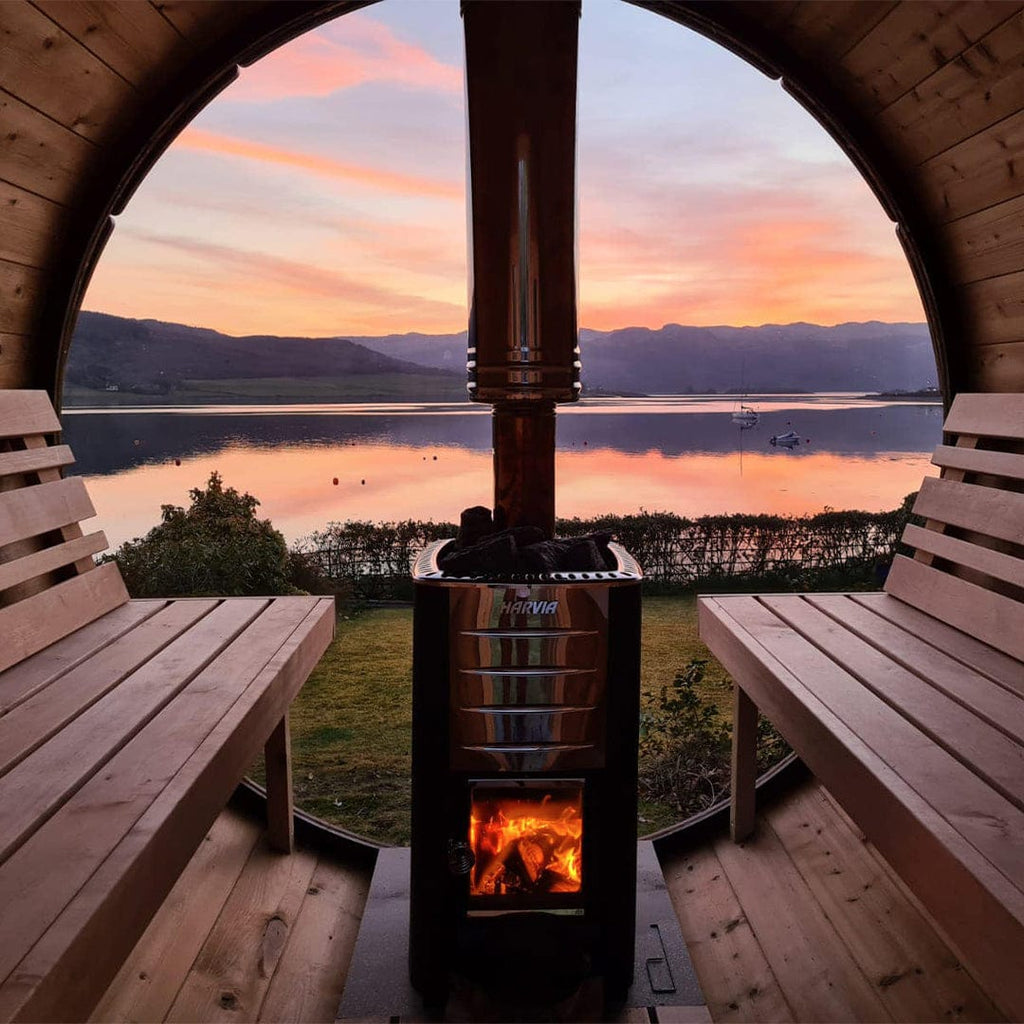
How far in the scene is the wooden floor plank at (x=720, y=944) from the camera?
2086 millimetres

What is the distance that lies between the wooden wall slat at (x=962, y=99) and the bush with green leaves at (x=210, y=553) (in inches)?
158

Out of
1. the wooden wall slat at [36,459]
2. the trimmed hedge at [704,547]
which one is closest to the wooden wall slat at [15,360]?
the wooden wall slat at [36,459]

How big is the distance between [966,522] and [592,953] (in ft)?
5.21

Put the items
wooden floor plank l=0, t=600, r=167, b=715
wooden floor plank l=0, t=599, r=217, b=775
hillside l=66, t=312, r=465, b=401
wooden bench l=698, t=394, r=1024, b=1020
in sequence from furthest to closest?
hillside l=66, t=312, r=465, b=401 < wooden floor plank l=0, t=600, r=167, b=715 < wooden floor plank l=0, t=599, r=217, b=775 < wooden bench l=698, t=394, r=1024, b=1020

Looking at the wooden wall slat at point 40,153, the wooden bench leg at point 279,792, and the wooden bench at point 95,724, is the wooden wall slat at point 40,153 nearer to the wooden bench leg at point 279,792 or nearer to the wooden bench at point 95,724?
the wooden bench at point 95,724

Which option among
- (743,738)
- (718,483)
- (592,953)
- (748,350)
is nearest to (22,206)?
(592,953)

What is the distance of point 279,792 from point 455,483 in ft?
26.6

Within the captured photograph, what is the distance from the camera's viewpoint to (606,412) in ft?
61.9

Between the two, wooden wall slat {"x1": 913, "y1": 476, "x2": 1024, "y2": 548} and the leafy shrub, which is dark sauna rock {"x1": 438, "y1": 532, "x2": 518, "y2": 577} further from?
the leafy shrub

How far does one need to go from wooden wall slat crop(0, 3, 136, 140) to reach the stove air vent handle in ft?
6.66

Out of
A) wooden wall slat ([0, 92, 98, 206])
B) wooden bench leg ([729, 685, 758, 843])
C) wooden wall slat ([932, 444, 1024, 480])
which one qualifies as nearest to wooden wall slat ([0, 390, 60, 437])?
wooden wall slat ([0, 92, 98, 206])

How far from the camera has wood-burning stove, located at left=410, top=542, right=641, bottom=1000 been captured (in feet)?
6.00

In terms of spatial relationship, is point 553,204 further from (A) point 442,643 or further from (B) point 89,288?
(B) point 89,288

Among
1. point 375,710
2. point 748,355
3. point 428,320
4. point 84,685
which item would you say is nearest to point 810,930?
point 84,685
